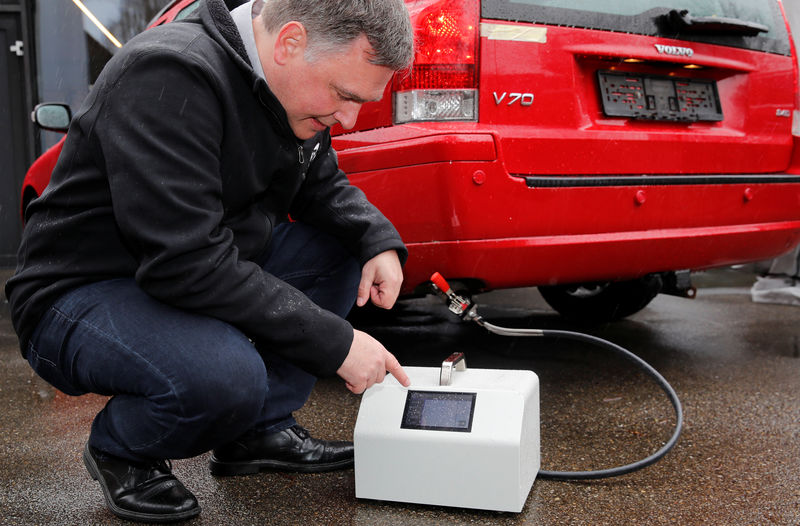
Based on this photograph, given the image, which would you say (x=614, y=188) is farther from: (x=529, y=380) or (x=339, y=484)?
(x=339, y=484)

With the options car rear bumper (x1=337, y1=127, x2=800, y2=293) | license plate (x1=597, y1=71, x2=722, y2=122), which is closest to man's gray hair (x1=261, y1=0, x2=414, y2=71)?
car rear bumper (x1=337, y1=127, x2=800, y2=293)

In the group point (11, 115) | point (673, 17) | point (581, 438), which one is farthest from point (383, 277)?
point (11, 115)

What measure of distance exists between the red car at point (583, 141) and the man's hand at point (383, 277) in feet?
1.21

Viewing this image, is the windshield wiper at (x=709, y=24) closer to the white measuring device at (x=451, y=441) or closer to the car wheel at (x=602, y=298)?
the car wheel at (x=602, y=298)

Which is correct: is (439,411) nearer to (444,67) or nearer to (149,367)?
(149,367)

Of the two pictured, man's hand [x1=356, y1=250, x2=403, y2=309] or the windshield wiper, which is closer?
man's hand [x1=356, y1=250, x2=403, y2=309]

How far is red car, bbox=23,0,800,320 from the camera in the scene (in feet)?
7.28

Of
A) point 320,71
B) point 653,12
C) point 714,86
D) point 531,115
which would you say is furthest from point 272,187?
point 714,86

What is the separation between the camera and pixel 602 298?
3674mm

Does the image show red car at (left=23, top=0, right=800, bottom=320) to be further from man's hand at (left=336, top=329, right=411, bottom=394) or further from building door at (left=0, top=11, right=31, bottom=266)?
building door at (left=0, top=11, right=31, bottom=266)

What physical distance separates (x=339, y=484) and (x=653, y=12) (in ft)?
5.78

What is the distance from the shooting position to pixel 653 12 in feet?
8.33

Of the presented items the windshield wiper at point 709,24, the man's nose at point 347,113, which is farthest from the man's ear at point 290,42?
the windshield wiper at point 709,24

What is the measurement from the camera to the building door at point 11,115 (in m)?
7.09
